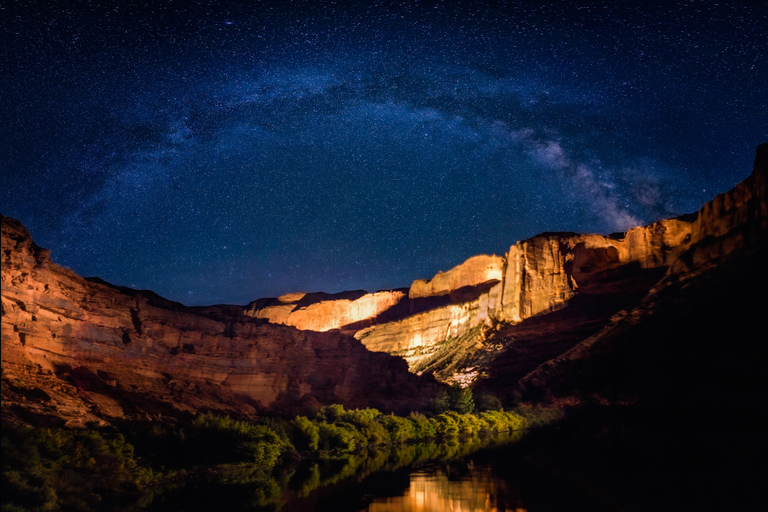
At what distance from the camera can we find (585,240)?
284 ft

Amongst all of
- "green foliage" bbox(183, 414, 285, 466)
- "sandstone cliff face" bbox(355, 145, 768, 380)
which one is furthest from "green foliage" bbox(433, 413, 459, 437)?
"sandstone cliff face" bbox(355, 145, 768, 380)

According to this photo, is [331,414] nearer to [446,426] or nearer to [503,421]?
[446,426]

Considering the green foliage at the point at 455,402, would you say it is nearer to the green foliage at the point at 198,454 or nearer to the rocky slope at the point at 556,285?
the green foliage at the point at 198,454

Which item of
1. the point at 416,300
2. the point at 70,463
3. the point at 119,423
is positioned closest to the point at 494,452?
the point at 119,423

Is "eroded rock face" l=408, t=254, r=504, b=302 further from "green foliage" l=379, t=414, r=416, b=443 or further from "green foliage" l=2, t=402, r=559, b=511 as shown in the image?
"green foliage" l=379, t=414, r=416, b=443

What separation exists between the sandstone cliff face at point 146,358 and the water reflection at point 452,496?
1615 cm

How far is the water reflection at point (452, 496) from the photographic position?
45.7 ft

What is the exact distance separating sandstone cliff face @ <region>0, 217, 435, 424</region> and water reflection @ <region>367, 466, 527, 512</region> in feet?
53.0

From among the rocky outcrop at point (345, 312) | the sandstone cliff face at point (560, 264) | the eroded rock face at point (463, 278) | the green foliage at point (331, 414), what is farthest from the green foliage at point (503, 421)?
the rocky outcrop at point (345, 312)

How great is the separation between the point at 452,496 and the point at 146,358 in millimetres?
29963

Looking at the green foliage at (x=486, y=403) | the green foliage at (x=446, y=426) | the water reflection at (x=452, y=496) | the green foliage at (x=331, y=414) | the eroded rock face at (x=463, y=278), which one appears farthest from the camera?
the eroded rock face at (x=463, y=278)

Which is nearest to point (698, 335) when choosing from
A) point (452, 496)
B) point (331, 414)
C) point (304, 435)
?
point (331, 414)

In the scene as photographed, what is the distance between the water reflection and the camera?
13.9 metres

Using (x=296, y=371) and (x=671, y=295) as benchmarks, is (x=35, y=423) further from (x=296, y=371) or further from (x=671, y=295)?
(x=671, y=295)
